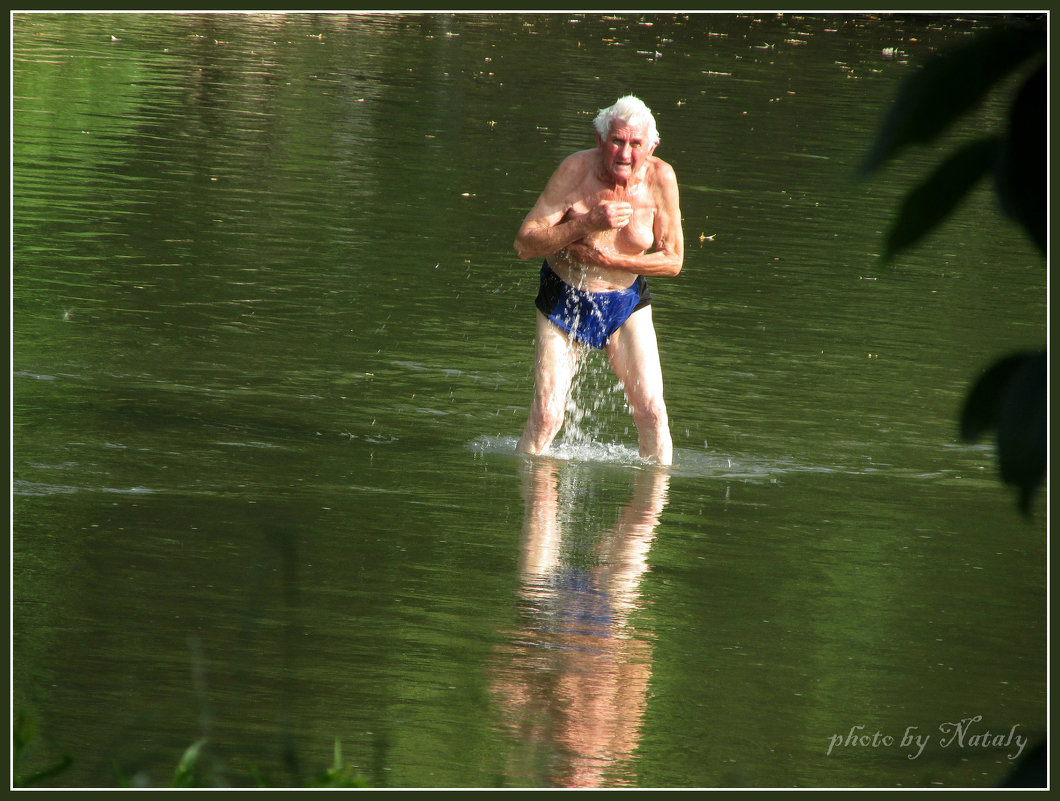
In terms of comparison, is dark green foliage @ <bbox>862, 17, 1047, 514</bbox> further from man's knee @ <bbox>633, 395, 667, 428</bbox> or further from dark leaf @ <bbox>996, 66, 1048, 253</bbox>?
man's knee @ <bbox>633, 395, 667, 428</bbox>

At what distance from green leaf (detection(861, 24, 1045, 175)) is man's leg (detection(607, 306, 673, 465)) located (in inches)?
239

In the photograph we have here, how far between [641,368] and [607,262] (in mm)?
624

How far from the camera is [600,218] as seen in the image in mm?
7191

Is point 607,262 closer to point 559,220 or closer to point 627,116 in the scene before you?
point 559,220

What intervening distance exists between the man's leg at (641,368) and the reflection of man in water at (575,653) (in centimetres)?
66

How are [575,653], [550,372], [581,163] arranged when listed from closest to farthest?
[575,653]
[581,163]
[550,372]

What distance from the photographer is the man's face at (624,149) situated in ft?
24.1

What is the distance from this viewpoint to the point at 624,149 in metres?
7.41

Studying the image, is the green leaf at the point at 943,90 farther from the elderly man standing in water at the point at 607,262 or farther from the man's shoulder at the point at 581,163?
the man's shoulder at the point at 581,163

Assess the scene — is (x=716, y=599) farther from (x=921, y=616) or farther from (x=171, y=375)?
(x=171, y=375)

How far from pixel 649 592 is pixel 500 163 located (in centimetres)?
1318

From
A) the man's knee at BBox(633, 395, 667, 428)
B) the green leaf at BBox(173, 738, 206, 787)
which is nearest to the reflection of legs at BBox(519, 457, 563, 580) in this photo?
the man's knee at BBox(633, 395, 667, 428)

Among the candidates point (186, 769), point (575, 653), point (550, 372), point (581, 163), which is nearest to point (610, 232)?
point (581, 163)

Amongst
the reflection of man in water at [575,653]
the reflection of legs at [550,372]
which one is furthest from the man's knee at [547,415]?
the reflection of man in water at [575,653]
